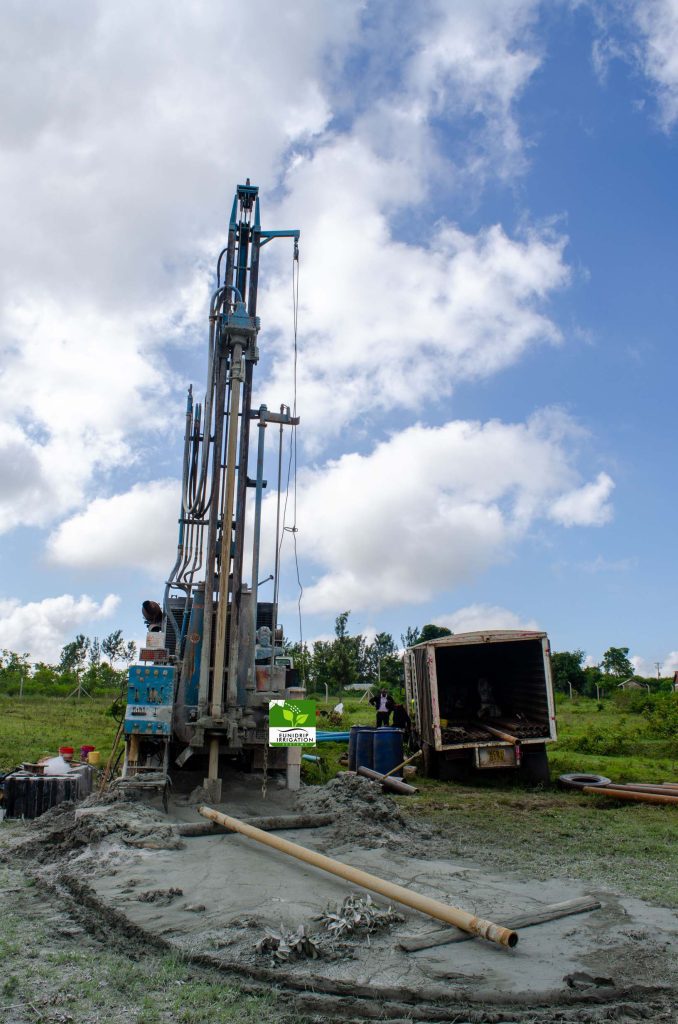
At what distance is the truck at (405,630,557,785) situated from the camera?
462 inches

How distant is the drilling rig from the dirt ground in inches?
50.3

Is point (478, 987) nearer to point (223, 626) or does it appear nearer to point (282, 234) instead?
point (223, 626)

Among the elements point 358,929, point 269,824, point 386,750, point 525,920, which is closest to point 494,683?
point 386,750

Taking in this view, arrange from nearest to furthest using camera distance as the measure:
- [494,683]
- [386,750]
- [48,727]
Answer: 1. [386,750]
2. [494,683]
3. [48,727]

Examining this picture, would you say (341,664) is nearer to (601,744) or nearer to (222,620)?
(601,744)

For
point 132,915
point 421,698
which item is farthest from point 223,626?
point 421,698

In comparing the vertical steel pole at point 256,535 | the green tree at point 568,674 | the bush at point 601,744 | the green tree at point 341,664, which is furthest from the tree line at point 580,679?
the vertical steel pole at point 256,535

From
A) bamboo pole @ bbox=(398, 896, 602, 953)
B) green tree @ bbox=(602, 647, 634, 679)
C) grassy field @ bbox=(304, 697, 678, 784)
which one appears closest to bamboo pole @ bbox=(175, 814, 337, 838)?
bamboo pole @ bbox=(398, 896, 602, 953)

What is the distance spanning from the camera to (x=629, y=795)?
33.1 ft

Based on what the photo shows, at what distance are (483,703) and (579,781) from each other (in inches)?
122

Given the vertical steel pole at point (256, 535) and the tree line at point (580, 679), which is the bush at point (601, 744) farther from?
the tree line at point (580, 679)

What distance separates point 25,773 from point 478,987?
24.4 ft

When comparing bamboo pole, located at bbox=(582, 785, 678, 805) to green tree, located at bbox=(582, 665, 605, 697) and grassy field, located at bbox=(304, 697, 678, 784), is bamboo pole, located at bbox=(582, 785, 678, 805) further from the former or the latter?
green tree, located at bbox=(582, 665, 605, 697)

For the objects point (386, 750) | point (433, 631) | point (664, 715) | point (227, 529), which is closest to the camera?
point (227, 529)
